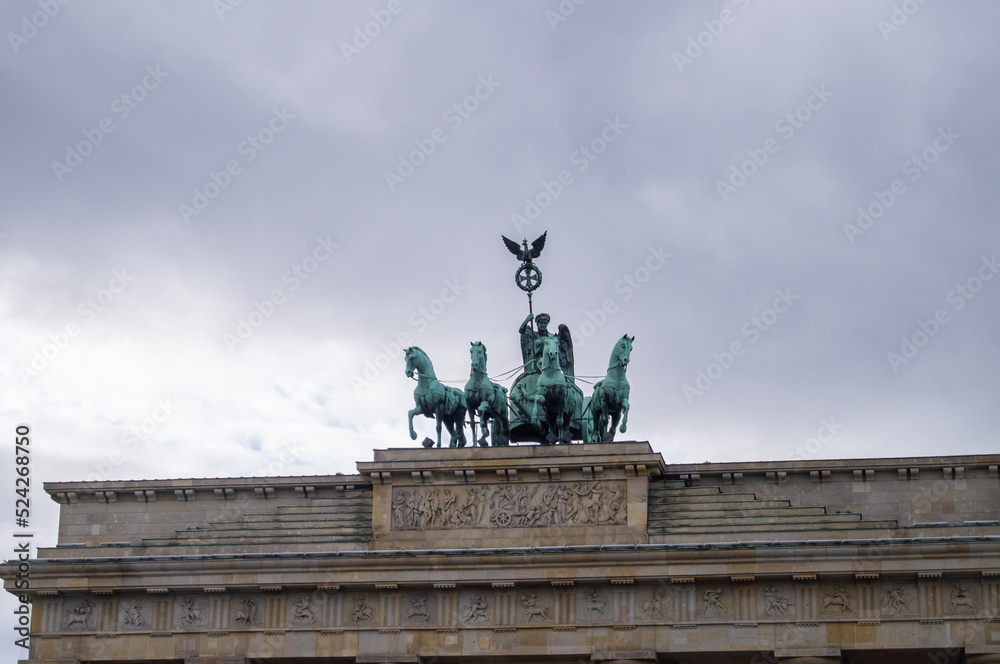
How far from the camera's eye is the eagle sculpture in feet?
154

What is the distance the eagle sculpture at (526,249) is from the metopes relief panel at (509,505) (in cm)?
725

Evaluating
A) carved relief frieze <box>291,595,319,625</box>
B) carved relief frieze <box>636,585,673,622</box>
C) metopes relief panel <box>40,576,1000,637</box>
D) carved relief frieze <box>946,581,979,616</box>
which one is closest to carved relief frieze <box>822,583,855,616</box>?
metopes relief panel <box>40,576,1000,637</box>

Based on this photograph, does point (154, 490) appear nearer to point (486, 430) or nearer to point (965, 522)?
point (486, 430)

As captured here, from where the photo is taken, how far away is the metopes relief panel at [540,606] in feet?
131

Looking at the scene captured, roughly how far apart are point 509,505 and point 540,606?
8.38 ft

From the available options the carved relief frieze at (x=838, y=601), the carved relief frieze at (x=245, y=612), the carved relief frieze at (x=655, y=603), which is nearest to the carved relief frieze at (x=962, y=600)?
the carved relief frieze at (x=838, y=601)

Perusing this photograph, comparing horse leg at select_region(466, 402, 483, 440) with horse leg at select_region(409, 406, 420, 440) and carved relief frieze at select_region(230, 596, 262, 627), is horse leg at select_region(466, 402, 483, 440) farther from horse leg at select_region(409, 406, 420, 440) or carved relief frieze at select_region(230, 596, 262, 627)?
carved relief frieze at select_region(230, 596, 262, 627)

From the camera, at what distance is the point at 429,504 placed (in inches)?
1676

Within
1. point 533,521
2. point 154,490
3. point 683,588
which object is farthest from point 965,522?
point 154,490

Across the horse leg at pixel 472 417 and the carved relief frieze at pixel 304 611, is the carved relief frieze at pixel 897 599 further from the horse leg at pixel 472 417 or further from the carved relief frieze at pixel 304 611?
the carved relief frieze at pixel 304 611

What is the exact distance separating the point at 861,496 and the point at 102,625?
17.7 metres

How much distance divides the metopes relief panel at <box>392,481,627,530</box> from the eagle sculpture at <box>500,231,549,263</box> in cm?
725

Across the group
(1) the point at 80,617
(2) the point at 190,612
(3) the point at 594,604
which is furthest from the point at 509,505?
(1) the point at 80,617

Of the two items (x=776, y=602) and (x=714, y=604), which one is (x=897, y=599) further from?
(x=714, y=604)
